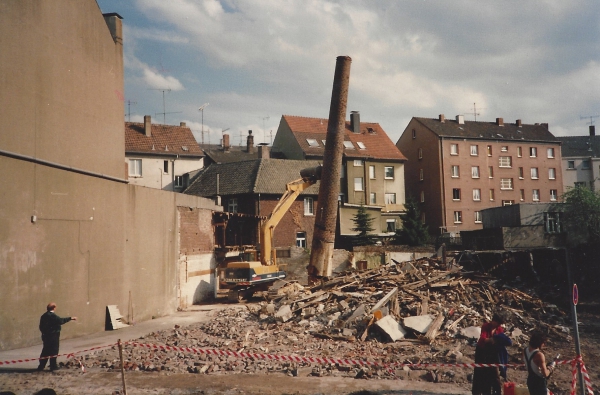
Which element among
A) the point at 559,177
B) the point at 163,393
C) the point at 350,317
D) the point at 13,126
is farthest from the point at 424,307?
the point at 559,177

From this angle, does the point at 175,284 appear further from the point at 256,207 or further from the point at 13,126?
the point at 256,207

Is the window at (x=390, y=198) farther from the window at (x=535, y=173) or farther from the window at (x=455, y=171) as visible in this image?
the window at (x=535, y=173)

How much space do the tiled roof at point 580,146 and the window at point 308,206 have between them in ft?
115

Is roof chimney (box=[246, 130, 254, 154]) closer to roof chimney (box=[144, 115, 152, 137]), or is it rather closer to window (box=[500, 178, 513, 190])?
roof chimney (box=[144, 115, 152, 137])

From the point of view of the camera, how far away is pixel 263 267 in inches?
911

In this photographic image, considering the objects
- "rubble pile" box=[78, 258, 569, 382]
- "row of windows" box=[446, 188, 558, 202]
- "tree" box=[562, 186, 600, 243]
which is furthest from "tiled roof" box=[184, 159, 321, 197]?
"tree" box=[562, 186, 600, 243]

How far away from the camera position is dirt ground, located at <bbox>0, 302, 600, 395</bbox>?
962 cm

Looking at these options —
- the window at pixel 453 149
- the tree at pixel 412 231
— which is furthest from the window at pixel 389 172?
the window at pixel 453 149

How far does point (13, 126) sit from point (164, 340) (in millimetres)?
7274

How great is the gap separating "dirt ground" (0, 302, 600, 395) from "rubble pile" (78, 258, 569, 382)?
0.52 ft

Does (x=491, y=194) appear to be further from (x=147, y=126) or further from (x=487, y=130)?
(x=147, y=126)

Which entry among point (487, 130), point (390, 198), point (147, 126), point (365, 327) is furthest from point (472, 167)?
point (365, 327)

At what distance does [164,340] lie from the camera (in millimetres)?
13984

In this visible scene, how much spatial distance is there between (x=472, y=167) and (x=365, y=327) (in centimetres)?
3801
